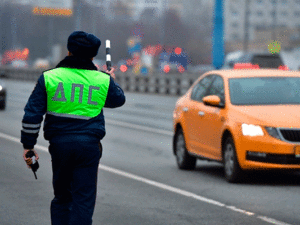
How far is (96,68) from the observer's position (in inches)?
248

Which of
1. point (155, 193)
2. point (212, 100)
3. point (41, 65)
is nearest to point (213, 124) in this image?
point (212, 100)

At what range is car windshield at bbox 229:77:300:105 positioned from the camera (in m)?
11.9

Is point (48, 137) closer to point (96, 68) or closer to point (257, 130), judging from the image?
point (96, 68)

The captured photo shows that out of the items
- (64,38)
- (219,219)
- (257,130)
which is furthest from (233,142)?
(64,38)

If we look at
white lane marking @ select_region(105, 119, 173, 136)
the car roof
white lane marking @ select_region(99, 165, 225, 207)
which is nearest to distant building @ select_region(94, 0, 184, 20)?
white lane marking @ select_region(105, 119, 173, 136)

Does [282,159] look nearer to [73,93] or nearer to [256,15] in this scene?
[73,93]

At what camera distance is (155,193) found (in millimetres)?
10320

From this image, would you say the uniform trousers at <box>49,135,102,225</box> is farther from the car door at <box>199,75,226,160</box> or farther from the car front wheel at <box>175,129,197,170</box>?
the car front wheel at <box>175,129,197,170</box>

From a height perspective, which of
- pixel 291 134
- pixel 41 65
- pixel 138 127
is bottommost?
pixel 41 65

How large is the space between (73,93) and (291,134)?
207 inches

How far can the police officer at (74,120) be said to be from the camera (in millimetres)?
6051

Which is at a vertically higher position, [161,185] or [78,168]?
[78,168]

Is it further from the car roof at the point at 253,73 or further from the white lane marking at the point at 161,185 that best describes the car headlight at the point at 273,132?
the car roof at the point at 253,73

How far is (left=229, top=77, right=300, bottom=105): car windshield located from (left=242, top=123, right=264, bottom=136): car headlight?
76cm
